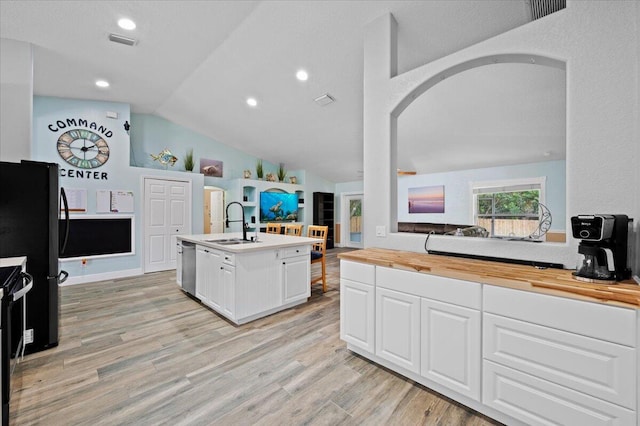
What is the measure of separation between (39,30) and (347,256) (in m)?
4.08

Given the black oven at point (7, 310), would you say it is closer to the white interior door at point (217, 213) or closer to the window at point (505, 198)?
the white interior door at point (217, 213)

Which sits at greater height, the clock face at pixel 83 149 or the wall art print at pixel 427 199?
the clock face at pixel 83 149

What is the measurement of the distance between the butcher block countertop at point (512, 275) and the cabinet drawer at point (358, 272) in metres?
0.05

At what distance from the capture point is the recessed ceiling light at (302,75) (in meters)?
3.91

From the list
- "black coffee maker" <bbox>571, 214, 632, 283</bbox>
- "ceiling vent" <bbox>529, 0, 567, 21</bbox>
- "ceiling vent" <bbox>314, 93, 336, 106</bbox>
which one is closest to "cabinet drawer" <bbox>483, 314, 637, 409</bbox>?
"black coffee maker" <bbox>571, 214, 632, 283</bbox>

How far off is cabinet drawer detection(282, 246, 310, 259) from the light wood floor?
0.71 meters

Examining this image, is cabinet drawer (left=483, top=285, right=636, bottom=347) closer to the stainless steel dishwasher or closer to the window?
the stainless steel dishwasher

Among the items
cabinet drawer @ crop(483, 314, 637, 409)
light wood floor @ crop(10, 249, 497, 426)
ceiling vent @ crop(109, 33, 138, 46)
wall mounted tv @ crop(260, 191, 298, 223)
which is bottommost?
light wood floor @ crop(10, 249, 497, 426)

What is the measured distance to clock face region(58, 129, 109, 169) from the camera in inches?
175

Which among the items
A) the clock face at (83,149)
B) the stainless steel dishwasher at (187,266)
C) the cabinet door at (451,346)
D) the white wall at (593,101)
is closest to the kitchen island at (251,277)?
the stainless steel dishwasher at (187,266)

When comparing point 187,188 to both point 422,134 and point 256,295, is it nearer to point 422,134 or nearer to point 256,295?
point 256,295

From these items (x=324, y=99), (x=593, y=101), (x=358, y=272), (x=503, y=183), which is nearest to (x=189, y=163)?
(x=324, y=99)

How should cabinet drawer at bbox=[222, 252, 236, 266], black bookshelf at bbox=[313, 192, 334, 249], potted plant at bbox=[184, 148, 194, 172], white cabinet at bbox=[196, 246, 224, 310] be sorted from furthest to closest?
black bookshelf at bbox=[313, 192, 334, 249]
potted plant at bbox=[184, 148, 194, 172]
white cabinet at bbox=[196, 246, 224, 310]
cabinet drawer at bbox=[222, 252, 236, 266]

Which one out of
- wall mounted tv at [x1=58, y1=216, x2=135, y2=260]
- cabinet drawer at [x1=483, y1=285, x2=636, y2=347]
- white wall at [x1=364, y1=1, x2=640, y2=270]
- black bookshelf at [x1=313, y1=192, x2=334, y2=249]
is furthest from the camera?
black bookshelf at [x1=313, y1=192, x2=334, y2=249]
